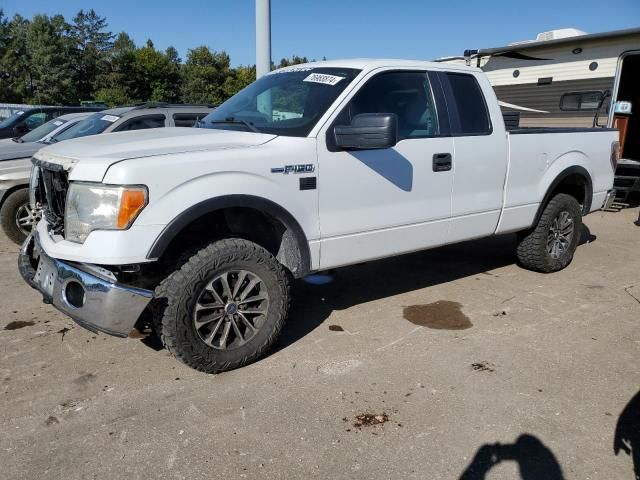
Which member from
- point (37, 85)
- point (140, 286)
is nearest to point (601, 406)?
point (140, 286)

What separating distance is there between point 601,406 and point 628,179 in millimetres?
8339

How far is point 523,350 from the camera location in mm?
3824

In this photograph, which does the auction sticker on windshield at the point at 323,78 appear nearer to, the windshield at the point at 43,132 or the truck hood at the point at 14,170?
the truck hood at the point at 14,170

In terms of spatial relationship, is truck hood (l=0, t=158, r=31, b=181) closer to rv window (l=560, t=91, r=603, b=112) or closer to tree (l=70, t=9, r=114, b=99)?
rv window (l=560, t=91, r=603, b=112)

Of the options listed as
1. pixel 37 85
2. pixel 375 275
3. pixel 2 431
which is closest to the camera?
pixel 2 431

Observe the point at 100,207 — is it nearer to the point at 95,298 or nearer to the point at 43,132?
the point at 95,298

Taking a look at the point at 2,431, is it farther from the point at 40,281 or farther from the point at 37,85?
the point at 37,85

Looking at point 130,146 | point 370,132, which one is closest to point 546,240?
point 370,132

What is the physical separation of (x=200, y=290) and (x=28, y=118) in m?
10.9

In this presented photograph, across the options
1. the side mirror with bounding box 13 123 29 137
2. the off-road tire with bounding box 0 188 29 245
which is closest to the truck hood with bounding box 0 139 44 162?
the off-road tire with bounding box 0 188 29 245

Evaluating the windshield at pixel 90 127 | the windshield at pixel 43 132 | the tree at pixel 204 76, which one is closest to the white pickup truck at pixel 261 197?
the windshield at pixel 90 127

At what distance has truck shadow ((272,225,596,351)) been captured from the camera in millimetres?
4480

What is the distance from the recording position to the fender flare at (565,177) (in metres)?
5.28

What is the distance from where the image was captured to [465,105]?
4.51 m
